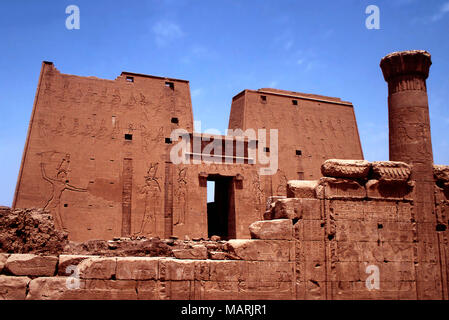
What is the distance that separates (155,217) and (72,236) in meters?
2.76

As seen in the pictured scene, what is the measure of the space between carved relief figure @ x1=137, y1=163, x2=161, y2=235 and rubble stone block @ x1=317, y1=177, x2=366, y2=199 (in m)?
8.99

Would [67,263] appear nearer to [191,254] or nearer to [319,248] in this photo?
[191,254]

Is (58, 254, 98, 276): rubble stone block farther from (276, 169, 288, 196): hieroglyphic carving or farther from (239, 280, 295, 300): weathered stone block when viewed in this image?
(276, 169, 288, 196): hieroglyphic carving

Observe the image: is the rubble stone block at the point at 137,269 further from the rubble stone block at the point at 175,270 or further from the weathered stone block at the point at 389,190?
the weathered stone block at the point at 389,190

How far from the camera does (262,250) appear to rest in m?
6.97

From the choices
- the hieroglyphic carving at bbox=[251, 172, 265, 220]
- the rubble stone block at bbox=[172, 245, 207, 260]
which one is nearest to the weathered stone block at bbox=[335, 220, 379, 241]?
the rubble stone block at bbox=[172, 245, 207, 260]

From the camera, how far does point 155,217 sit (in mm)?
15453

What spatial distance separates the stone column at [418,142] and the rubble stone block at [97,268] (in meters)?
4.93

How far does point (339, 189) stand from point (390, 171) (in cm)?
94

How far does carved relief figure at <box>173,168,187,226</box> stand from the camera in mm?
15555

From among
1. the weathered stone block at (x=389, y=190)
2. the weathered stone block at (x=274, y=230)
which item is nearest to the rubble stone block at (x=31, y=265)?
the weathered stone block at (x=274, y=230)

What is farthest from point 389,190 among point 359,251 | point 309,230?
point 309,230

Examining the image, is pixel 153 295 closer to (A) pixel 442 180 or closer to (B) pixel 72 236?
→ (A) pixel 442 180

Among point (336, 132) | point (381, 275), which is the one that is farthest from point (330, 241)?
point (336, 132)
